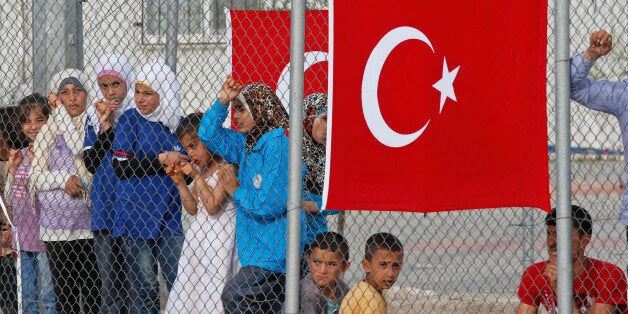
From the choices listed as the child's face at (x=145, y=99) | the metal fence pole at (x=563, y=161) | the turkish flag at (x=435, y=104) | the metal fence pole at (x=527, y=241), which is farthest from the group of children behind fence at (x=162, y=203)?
the metal fence pole at (x=527, y=241)

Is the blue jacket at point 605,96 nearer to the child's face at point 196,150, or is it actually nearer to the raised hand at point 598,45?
the raised hand at point 598,45

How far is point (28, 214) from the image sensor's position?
249 inches

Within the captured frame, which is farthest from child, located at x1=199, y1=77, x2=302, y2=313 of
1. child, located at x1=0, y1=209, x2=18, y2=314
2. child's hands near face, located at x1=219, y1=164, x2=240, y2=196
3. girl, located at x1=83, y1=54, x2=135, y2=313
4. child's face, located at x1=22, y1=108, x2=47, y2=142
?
child, located at x1=0, y1=209, x2=18, y2=314

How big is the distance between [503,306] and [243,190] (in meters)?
2.72

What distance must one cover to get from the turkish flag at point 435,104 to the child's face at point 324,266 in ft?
2.28

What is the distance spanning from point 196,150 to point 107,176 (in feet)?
1.85

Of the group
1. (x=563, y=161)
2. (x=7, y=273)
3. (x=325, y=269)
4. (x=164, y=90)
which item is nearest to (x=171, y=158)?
(x=164, y=90)

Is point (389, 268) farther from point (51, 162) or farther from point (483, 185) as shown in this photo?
point (51, 162)

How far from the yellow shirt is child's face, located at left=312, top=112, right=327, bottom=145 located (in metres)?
0.73

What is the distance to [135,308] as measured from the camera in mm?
5695

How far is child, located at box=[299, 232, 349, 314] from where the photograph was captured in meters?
5.08

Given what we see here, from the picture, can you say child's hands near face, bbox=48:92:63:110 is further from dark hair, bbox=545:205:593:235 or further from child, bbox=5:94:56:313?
dark hair, bbox=545:205:593:235

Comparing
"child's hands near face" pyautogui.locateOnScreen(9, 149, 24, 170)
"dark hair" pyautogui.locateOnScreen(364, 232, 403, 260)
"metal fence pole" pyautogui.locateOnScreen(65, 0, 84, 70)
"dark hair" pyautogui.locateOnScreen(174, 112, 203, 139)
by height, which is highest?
"metal fence pole" pyautogui.locateOnScreen(65, 0, 84, 70)

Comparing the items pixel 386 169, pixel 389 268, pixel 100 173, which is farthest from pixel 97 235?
pixel 386 169
